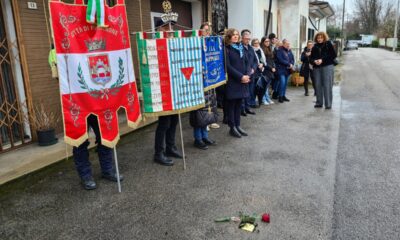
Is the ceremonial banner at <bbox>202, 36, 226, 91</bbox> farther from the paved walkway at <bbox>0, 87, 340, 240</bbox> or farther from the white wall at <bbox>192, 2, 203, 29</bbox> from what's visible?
the white wall at <bbox>192, 2, 203, 29</bbox>

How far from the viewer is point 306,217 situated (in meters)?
3.22

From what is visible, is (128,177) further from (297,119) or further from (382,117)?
(382,117)

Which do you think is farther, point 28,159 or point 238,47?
point 238,47

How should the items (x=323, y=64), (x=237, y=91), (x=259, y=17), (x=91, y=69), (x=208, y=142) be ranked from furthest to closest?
(x=259, y=17), (x=323, y=64), (x=237, y=91), (x=208, y=142), (x=91, y=69)

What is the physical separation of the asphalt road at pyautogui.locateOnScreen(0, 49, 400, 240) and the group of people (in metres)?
0.22

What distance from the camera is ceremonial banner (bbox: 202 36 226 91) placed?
482 cm

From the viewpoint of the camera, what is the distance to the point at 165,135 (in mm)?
5035

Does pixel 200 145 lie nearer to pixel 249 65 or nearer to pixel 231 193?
pixel 231 193

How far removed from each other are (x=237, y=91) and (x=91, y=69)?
284 cm

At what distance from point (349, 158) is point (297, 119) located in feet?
7.94

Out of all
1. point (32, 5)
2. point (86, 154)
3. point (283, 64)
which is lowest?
point (86, 154)

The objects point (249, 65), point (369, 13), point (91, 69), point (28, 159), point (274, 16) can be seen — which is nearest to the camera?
point (91, 69)

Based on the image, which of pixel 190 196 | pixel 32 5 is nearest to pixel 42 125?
pixel 32 5

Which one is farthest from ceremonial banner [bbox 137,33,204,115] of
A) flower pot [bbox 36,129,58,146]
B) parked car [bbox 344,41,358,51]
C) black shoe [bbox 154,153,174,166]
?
parked car [bbox 344,41,358,51]
